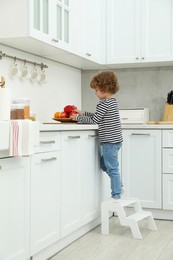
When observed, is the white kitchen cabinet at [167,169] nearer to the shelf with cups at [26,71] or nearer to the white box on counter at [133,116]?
the white box on counter at [133,116]

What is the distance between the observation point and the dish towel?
2254 millimetres

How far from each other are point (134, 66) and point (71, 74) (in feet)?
2.09

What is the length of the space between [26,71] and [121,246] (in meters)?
1.50

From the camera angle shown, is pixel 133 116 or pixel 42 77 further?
pixel 133 116

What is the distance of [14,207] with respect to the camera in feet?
7.90

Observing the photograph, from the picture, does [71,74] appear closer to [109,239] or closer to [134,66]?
[134,66]

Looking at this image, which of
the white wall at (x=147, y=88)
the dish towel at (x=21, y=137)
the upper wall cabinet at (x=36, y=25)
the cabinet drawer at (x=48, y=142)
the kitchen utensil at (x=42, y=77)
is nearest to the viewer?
the dish towel at (x=21, y=137)

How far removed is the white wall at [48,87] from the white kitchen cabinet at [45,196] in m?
0.78

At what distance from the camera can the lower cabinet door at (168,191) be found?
13.2 feet

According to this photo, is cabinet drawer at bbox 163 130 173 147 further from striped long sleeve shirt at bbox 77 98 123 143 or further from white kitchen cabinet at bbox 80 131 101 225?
white kitchen cabinet at bbox 80 131 101 225

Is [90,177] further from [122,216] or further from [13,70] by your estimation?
[13,70]

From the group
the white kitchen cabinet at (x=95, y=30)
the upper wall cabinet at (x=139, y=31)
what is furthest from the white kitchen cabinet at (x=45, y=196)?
the upper wall cabinet at (x=139, y=31)

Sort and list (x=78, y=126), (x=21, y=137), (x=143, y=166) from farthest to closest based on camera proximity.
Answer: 1. (x=143, y=166)
2. (x=78, y=126)
3. (x=21, y=137)

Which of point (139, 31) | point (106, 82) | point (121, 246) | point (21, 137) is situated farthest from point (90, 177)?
point (139, 31)
